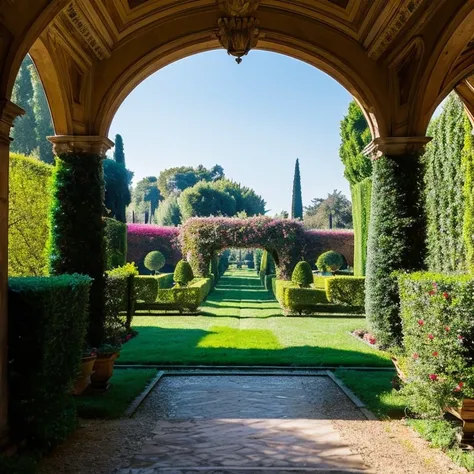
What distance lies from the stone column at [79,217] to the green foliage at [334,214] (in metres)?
46.8

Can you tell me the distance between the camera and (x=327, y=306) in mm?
17281

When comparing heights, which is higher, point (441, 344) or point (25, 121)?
point (25, 121)

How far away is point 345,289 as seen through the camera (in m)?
17.4

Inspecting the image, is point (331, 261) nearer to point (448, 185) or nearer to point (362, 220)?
point (362, 220)

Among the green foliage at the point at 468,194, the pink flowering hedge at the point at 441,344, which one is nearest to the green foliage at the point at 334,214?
the green foliage at the point at 468,194

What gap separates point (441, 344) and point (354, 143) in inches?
1171

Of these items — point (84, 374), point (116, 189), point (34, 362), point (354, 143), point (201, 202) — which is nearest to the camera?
point (34, 362)

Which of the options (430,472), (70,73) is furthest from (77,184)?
(430,472)

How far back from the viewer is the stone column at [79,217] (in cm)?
754

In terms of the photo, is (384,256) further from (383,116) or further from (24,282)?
(24,282)

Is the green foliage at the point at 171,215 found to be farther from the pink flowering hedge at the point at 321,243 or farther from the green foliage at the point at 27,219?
the green foliage at the point at 27,219

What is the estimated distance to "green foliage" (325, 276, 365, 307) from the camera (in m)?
17.3

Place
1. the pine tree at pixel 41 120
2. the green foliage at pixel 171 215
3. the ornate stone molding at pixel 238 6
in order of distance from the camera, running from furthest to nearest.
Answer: the green foliage at pixel 171 215
the pine tree at pixel 41 120
the ornate stone molding at pixel 238 6

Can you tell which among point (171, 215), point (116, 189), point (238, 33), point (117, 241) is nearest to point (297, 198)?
point (171, 215)
